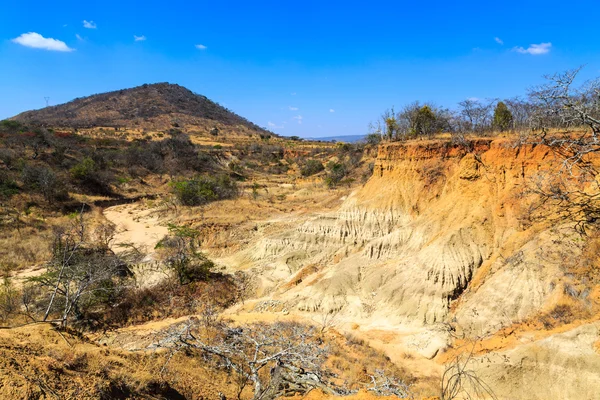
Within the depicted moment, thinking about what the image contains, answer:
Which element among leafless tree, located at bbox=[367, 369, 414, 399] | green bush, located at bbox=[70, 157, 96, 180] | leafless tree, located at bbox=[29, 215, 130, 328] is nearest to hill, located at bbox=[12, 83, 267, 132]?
green bush, located at bbox=[70, 157, 96, 180]

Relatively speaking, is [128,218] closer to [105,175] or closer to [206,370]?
[105,175]

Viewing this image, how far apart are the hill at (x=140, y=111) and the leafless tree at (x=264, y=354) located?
98.9 meters

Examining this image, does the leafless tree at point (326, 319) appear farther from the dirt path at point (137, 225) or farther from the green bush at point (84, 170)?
the green bush at point (84, 170)

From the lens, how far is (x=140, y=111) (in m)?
115

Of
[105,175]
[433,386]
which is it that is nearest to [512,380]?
[433,386]

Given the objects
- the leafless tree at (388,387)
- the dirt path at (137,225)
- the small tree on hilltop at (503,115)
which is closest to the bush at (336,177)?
the small tree on hilltop at (503,115)

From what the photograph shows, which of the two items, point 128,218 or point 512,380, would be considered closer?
point 512,380

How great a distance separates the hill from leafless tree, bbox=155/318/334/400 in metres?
98.9

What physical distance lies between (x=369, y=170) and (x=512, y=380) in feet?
130

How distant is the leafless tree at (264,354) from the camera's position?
8.74 metres

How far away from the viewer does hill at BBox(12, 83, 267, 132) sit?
344 ft

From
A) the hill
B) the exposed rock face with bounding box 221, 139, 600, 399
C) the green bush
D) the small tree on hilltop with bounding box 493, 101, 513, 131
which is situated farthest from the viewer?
the hill

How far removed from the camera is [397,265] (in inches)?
648

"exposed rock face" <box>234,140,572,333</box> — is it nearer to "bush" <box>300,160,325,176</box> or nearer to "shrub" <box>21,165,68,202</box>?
"shrub" <box>21,165,68,202</box>
